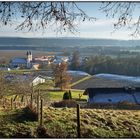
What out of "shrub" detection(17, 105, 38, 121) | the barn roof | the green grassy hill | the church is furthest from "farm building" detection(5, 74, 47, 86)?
the barn roof

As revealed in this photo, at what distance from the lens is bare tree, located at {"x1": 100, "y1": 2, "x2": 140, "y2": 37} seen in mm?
5387

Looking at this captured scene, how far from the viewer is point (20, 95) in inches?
227

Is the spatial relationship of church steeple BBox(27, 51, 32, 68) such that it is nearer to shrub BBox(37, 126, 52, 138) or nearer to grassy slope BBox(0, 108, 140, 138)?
grassy slope BBox(0, 108, 140, 138)

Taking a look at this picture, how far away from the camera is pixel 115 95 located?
5617 mm

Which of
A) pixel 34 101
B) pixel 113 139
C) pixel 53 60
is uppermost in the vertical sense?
pixel 53 60

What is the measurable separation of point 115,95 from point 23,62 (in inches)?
45.1

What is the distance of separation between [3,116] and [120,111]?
1358mm

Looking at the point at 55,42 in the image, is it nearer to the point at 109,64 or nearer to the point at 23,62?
the point at 23,62

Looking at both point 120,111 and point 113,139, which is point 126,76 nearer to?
point 120,111

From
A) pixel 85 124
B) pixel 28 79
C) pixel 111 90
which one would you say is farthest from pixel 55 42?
pixel 85 124

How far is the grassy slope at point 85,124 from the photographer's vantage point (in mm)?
5473

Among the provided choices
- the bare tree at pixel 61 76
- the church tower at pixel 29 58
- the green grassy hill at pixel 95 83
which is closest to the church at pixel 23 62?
the church tower at pixel 29 58

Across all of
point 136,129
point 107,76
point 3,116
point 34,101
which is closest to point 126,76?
point 107,76

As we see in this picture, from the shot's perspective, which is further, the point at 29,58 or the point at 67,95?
the point at 29,58
